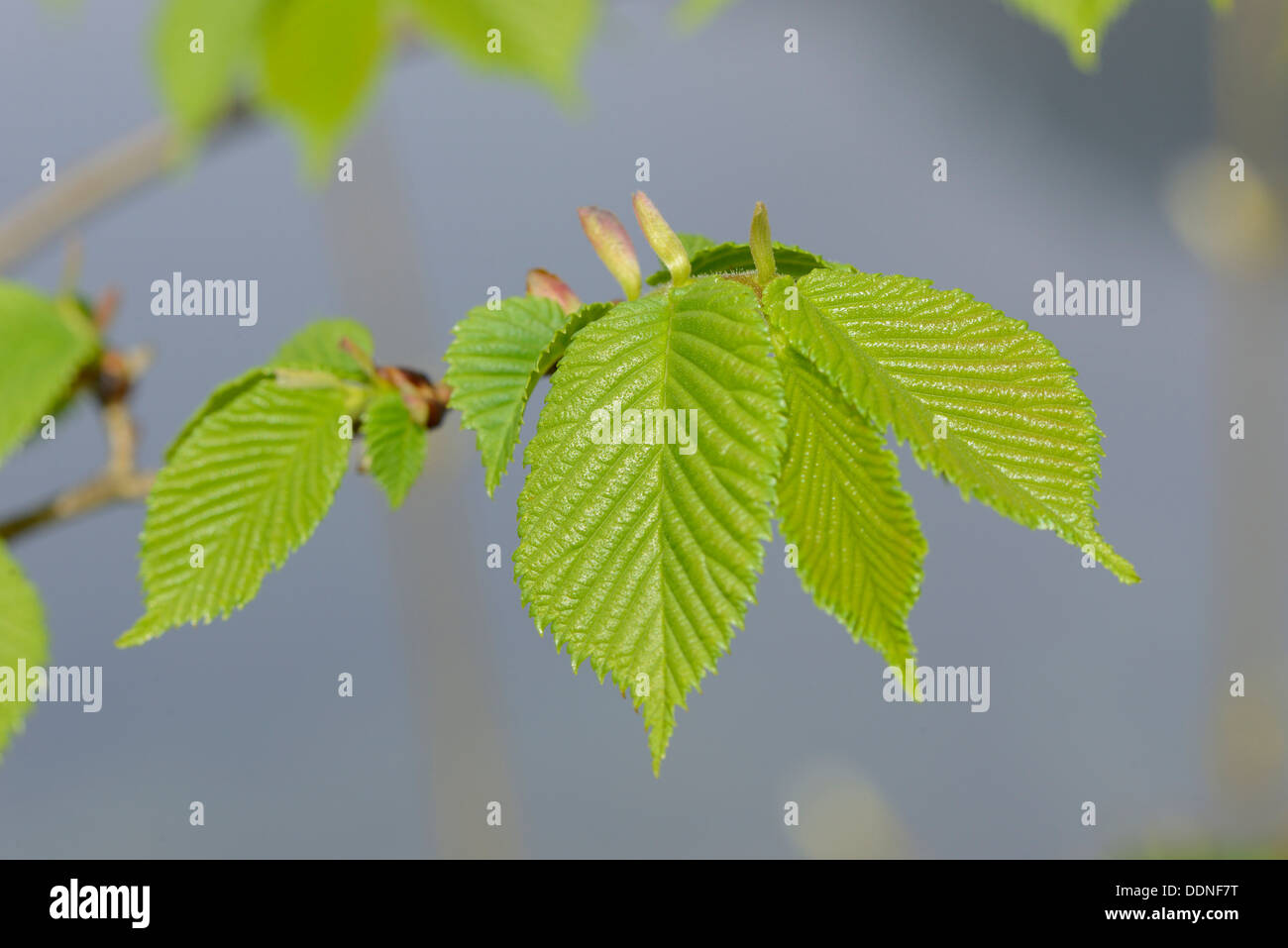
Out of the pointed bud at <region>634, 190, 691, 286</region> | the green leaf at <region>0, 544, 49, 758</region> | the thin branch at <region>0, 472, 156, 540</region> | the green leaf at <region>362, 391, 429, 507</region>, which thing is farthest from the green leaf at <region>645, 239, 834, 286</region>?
the thin branch at <region>0, 472, 156, 540</region>

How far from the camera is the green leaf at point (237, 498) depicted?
0.41 metres

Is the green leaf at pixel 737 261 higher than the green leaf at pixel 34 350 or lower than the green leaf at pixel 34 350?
lower

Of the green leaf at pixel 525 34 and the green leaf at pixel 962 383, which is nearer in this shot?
the green leaf at pixel 962 383

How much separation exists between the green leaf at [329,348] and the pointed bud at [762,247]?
0.18m

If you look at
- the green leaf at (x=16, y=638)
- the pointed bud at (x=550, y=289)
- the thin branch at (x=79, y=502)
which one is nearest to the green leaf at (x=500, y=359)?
the pointed bud at (x=550, y=289)

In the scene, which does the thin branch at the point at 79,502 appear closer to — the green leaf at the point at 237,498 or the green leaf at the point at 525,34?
the green leaf at the point at 237,498

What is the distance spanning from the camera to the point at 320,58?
74 centimetres

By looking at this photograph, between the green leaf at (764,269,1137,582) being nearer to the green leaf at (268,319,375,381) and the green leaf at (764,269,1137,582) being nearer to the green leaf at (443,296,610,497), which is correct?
the green leaf at (443,296,610,497)

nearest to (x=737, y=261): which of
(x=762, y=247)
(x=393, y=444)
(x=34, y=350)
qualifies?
(x=762, y=247)

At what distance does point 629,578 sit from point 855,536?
84 mm

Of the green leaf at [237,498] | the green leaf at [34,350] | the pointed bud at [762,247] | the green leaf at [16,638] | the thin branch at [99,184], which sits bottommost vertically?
the green leaf at [16,638]

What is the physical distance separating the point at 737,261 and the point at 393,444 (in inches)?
6.1

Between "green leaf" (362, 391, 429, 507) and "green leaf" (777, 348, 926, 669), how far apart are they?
153mm

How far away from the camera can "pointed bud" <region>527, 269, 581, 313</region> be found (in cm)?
40
